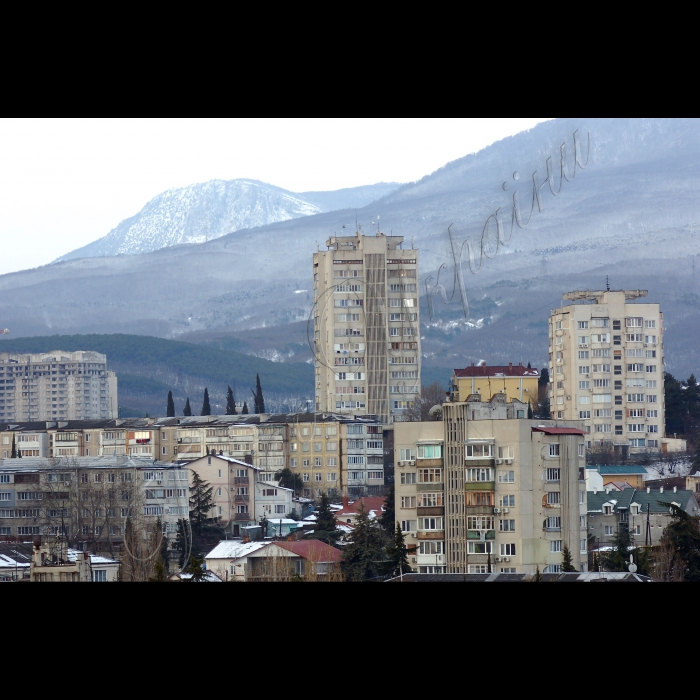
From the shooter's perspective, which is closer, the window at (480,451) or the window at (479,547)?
the window at (479,547)

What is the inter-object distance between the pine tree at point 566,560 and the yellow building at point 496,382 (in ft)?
32.9

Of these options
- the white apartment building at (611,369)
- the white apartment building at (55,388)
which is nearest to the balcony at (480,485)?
the white apartment building at (611,369)

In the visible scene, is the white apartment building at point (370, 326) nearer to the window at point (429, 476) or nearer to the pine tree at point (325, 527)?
the pine tree at point (325, 527)

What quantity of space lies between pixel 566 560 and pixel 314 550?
119 inches

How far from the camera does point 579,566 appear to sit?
13242mm

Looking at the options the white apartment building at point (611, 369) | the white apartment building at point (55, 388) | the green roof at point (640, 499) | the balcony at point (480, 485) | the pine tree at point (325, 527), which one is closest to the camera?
the balcony at point (480, 485)

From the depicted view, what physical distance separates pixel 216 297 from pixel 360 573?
288 feet

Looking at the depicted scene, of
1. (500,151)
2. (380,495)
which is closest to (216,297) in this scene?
(500,151)

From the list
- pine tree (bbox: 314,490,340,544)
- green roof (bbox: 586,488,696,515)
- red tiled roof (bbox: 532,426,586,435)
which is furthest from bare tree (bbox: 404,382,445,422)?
red tiled roof (bbox: 532,426,586,435)

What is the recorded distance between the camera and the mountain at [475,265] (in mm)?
72938

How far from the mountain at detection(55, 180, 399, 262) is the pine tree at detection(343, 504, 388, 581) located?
116m
